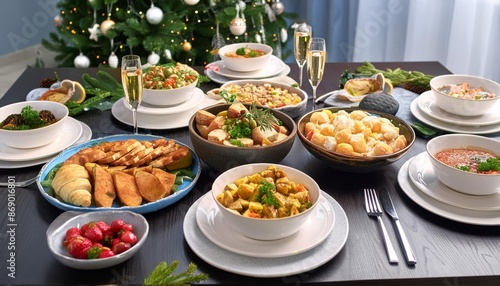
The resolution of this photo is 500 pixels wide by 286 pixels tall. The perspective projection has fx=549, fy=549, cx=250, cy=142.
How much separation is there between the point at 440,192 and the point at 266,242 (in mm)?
477

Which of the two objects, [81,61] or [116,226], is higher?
[116,226]

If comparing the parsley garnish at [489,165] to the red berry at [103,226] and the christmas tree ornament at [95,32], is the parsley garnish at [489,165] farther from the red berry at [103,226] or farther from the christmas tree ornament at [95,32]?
the christmas tree ornament at [95,32]

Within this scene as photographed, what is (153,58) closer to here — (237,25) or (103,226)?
(237,25)

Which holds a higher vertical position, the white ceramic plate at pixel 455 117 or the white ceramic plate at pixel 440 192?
the white ceramic plate at pixel 455 117

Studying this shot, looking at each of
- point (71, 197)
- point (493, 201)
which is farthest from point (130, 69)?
point (493, 201)

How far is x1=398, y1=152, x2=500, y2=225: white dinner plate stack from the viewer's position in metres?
1.25

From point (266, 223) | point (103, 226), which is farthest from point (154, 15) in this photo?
point (266, 223)

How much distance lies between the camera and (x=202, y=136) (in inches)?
59.2

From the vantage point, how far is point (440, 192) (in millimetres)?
1335

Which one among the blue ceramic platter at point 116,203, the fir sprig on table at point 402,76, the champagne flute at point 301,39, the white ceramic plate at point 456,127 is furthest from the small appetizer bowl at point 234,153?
the fir sprig on table at point 402,76

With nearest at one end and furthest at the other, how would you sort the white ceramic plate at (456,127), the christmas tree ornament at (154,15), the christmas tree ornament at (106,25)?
the white ceramic plate at (456,127)
the christmas tree ornament at (154,15)
the christmas tree ornament at (106,25)

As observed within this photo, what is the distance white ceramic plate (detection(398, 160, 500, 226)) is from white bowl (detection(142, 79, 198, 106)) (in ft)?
2.52

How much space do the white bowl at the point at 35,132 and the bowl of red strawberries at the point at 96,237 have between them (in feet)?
1.38

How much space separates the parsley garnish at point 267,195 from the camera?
3.76ft
